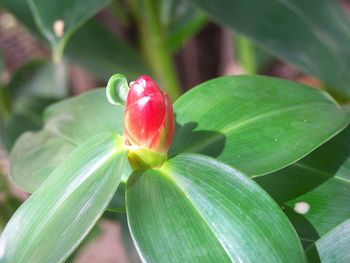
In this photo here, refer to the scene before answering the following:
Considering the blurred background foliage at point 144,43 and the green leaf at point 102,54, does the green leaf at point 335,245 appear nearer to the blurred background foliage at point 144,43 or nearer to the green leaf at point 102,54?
the blurred background foliage at point 144,43

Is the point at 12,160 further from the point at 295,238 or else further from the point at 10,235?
the point at 295,238

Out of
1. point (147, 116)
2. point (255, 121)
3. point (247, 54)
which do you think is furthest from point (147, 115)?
point (247, 54)

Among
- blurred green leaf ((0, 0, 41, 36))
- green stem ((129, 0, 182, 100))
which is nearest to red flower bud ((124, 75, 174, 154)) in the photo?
blurred green leaf ((0, 0, 41, 36))

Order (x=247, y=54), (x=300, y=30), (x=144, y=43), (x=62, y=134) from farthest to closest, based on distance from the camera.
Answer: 1. (x=247, y=54)
2. (x=144, y=43)
3. (x=300, y=30)
4. (x=62, y=134)

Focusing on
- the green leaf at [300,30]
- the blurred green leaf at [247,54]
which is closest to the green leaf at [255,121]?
the green leaf at [300,30]

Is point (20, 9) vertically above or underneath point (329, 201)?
above

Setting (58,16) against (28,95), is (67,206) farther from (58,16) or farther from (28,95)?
(28,95)

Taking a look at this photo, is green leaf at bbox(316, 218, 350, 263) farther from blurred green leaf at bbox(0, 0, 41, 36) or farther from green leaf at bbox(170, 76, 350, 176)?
blurred green leaf at bbox(0, 0, 41, 36)

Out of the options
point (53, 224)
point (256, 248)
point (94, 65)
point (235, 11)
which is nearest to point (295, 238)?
point (256, 248)
